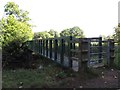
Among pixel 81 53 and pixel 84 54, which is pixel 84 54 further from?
pixel 81 53

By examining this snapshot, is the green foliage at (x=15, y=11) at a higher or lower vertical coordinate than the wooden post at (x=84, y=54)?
higher

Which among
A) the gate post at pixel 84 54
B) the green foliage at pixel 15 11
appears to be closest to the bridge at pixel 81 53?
the gate post at pixel 84 54

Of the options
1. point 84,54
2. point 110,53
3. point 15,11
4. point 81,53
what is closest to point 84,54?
point 84,54

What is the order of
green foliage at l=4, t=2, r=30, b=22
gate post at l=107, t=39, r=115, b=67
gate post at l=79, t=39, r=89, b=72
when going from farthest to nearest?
green foliage at l=4, t=2, r=30, b=22, gate post at l=107, t=39, r=115, b=67, gate post at l=79, t=39, r=89, b=72

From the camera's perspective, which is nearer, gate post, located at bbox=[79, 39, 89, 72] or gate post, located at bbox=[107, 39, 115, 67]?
gate post, located at bbox=[79, 39, 89, 72]

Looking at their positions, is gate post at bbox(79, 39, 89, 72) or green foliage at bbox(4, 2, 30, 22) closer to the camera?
gate post at bbox(79, 39, 89, 72)

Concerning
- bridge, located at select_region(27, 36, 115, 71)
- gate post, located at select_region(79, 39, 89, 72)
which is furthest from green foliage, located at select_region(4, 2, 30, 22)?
gate post, located at select_region(79, 39, 89, 72)

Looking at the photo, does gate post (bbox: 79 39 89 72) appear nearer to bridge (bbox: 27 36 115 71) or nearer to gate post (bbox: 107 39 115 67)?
bridge (bbox: 27 36 115 71)

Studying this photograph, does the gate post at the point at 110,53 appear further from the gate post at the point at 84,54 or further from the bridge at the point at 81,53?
the gate post at the point at 84,54

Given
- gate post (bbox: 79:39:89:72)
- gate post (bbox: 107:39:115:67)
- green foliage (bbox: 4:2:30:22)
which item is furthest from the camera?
green foliage (bbox: 4:2:30:22)

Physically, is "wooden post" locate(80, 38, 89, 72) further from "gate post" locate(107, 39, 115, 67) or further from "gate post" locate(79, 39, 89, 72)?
"gate post" locate(107, 39, 115, 67)

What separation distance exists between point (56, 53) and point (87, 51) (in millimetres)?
2478

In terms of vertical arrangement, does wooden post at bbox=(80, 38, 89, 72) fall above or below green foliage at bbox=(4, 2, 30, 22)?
below

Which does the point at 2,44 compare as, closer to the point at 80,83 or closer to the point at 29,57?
the point at 29,57
